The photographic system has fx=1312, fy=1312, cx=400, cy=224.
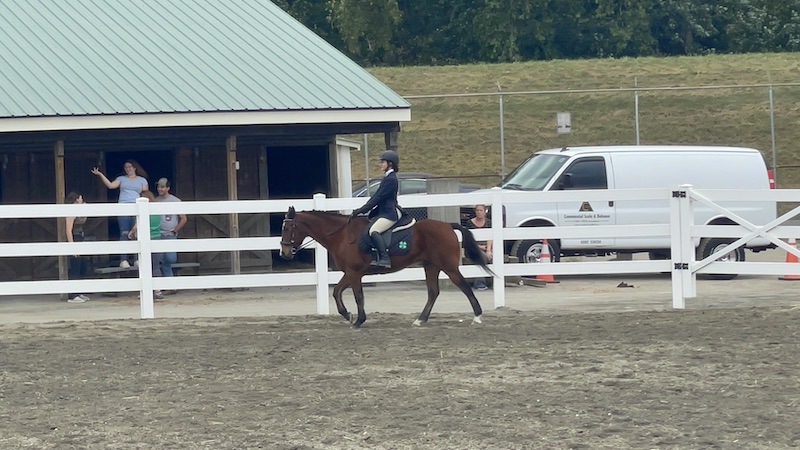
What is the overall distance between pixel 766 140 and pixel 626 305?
2368cm

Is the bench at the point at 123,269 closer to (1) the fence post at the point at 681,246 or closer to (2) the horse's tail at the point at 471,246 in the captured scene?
(2) the horse's tail at the point at 471,246

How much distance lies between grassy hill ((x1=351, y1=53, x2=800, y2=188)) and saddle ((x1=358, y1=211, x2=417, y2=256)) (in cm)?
2078

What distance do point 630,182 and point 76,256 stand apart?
8438 millimetres

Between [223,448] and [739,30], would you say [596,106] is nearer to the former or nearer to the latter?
[739,30]

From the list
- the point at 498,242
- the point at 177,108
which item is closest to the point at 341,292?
the point at 498,242

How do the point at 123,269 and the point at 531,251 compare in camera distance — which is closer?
the point at 123,269

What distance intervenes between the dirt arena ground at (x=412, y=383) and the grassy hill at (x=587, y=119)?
21426 mm

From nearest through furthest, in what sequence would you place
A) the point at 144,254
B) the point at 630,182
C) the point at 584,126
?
the point at 144,254, the point at 630,182, the point at 584,126

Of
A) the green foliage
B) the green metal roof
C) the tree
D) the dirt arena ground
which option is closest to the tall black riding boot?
the dirt arena ground

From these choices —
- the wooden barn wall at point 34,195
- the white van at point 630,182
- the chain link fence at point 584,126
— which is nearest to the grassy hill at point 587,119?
the chain link fence at point 584,126

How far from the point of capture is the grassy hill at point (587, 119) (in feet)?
120

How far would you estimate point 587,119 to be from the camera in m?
38.8

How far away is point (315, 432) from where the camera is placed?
794cm

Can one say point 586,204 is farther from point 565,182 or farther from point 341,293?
point 341,293
